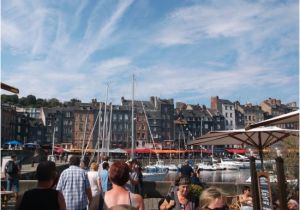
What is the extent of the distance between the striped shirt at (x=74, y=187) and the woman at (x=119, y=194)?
1.64m

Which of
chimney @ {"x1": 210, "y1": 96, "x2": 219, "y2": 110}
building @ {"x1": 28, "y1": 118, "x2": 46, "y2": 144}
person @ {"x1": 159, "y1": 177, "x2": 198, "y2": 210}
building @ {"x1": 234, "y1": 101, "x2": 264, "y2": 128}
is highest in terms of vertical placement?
chimney @ {"x1": 210, "y1": 96, "x2": 219, "y2": 110}

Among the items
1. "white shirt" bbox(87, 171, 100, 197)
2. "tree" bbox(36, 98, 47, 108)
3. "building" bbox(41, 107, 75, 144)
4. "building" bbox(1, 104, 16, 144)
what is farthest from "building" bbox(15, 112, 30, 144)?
"white shirt" bbox(87, 171, 100, 197)

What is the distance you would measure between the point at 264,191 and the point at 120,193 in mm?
3077

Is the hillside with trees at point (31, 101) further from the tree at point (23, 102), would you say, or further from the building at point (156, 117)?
the building at point (156, 117)

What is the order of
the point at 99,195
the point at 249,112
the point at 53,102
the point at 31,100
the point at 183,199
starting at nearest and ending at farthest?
the point at 99,195 < the point at 183,199 < the point at 249,112 < the point at 53,102 < the point at 31,100

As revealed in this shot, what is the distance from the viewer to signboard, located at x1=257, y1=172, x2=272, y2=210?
21.1 ft

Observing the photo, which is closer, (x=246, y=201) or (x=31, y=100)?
(x=246, y=201)

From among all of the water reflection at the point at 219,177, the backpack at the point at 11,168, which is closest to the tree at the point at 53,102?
the water reflection at the point at 219,177

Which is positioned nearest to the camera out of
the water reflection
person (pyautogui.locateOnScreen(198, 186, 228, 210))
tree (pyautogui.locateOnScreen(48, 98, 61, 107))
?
person (pyautogui.locateOnScreen(198, 186, 228, 210))

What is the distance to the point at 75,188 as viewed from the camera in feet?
20.7

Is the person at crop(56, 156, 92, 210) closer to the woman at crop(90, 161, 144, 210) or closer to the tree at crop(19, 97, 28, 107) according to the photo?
the woman at crop(90, 161, 144, 210)

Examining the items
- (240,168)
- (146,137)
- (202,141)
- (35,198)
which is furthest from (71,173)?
(146,137)

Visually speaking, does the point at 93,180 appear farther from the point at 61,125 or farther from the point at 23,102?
the point at 23,102

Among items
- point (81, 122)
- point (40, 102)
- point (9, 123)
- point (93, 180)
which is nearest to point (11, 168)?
point (93, 180)
